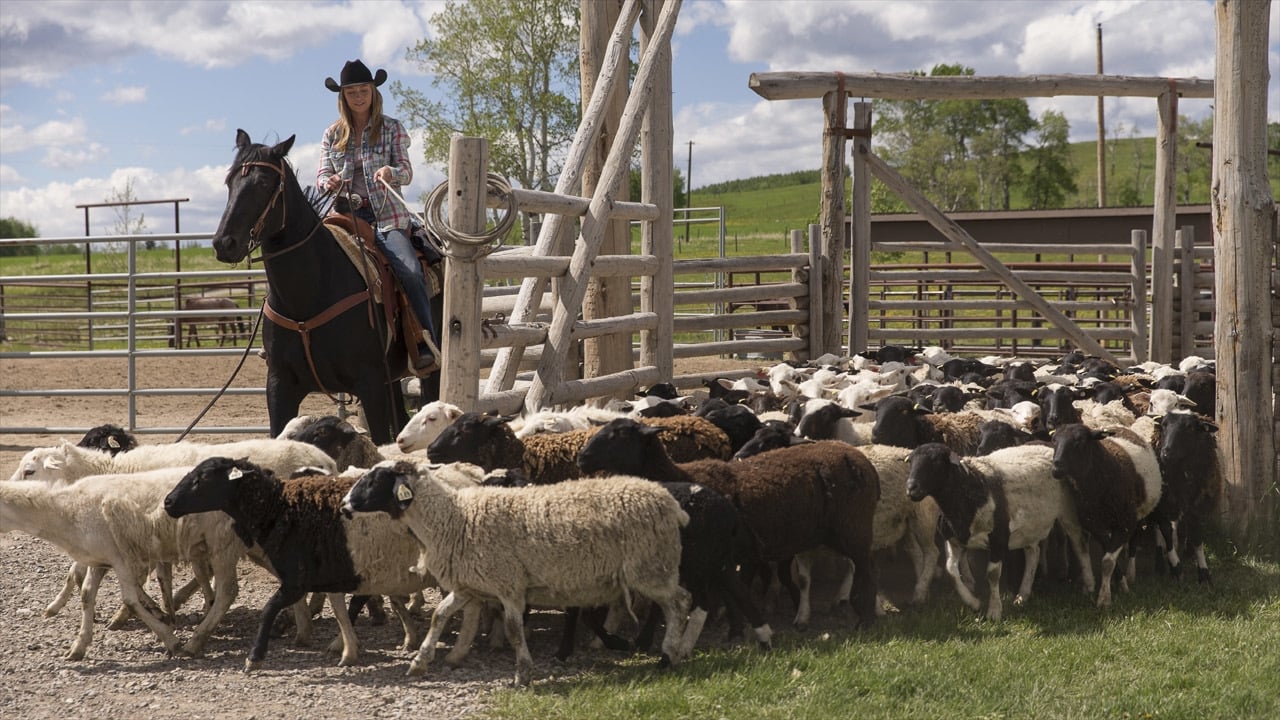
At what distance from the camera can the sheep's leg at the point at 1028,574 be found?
22.7ft

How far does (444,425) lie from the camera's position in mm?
7406

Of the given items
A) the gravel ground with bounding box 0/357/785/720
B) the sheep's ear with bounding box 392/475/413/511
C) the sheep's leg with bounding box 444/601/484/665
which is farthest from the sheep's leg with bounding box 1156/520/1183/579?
the sheep's ear with bounding box 392/475/413/511

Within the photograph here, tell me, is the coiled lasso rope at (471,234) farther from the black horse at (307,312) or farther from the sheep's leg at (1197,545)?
the sheep's leg at (1197,545)

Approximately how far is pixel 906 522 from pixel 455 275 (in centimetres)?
307

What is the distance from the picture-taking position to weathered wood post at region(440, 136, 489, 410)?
749cm

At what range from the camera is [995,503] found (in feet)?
22.0

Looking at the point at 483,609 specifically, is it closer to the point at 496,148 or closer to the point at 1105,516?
the point at 1105,516

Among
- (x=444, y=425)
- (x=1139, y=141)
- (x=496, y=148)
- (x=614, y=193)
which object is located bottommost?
(x=444, y=425)

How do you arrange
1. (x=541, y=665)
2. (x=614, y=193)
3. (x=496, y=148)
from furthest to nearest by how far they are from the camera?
(x=496, y=148)
(x=614, y=193)
(x=541, y=665)

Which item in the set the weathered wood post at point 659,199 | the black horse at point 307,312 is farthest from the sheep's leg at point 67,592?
the weathered wood post at point 659,199

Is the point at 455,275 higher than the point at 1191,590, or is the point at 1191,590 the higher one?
the point at 455,275

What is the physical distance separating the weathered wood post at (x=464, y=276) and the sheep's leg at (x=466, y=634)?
1.80 m

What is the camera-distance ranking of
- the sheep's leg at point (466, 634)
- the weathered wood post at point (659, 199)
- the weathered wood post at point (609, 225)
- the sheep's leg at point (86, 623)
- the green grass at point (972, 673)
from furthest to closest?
the weathered wood post at point (659, 199) < the weathered wood post at point (609, 225) < the sheep's leg at point (86, 623) < the sheep's leg at point (466, 634) < the green grass at point (972, 673)

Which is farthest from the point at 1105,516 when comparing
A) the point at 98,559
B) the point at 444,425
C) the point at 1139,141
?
the point at 1139,141
